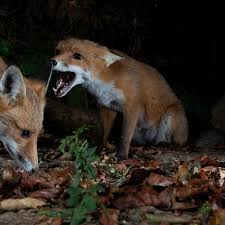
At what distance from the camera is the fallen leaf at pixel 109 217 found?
3.36 m

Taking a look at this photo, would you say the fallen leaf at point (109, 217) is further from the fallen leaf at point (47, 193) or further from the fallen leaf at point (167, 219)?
the fallen leaf at point (47, 193)

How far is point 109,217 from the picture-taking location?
11.2 ft

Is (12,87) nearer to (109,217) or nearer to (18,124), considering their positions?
(18,124)

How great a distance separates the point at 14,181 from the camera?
15.1ft

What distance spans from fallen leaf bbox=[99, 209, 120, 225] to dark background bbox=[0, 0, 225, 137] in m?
6.58

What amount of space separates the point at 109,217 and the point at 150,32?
8.64 meters

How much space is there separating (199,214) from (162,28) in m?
8.73

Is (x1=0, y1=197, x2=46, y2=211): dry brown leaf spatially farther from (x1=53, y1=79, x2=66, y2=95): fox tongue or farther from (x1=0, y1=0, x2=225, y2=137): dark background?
(x1=0, y1=0, x2=225, y2=137): dark background

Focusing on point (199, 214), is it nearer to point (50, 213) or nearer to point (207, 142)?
point (50, 213)

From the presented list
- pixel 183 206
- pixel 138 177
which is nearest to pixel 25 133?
pixel 138 177

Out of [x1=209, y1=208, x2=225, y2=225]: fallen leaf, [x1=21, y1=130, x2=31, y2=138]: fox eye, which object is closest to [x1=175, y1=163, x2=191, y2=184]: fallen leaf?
[x1=209, y1=208, x2=225, y2=225]: fallen leaf

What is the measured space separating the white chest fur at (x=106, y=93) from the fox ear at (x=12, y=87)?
2.16 m

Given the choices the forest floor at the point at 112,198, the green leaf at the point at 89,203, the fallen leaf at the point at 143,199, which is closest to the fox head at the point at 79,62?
the forest floor at the point at 112,198

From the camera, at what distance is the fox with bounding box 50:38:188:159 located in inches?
291
